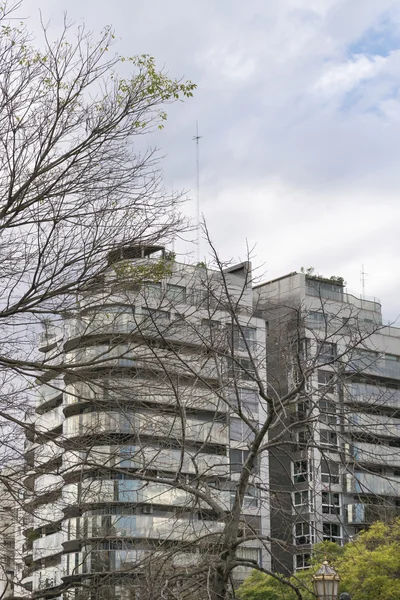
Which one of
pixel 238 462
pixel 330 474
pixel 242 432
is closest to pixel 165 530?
pixel 238 462

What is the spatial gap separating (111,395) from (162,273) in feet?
5.30

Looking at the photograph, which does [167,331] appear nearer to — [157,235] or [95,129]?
[157,235]

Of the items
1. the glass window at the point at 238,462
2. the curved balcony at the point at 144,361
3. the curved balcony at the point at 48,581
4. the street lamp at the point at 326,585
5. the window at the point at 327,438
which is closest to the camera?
→ the window at the point at 327,438

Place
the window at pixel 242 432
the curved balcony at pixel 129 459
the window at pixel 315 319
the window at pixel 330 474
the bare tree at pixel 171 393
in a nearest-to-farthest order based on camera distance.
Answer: the window at pixel 330 474 → the curved balcony at pixel 129 459 → the bare tree at pixel 171 393 → the window at pixel 315 319 → the window at pixel 242 432

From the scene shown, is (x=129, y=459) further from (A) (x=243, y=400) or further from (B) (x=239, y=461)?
(B) (x=239, y=461)

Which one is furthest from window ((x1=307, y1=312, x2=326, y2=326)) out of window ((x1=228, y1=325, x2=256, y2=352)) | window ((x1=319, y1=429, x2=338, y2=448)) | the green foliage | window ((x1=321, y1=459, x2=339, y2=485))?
the green foliage

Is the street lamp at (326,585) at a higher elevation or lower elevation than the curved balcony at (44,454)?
lower

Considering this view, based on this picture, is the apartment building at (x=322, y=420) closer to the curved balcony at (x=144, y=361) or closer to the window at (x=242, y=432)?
the window at (x=242, y=432)

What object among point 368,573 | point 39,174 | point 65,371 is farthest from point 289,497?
point 368,573

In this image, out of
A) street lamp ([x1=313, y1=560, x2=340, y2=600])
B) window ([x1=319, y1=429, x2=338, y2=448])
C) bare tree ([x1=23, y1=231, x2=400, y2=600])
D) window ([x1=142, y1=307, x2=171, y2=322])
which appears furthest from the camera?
street lamp ([x1=313, y1=560, x2=340, y2=600])

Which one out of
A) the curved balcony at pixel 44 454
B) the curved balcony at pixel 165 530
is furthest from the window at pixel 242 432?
the curved balcony at pixel 44 454

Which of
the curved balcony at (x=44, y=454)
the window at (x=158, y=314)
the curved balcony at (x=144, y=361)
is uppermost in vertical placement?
the window at (x=158, y=314)

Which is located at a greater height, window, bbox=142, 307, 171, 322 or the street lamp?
window, bbox=142, 307, 171, 322

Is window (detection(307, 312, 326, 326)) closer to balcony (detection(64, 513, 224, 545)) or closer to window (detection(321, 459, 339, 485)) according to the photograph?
window (detection(321, 459, 339, 485))
